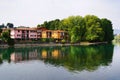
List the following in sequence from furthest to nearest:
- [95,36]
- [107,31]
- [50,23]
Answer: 1. [50,23]
2. [107,31]
3. [95,36]

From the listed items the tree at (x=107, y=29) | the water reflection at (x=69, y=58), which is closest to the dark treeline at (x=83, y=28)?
the tree at (x=107, y=29)

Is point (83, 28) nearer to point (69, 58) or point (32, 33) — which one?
point (32, 33)

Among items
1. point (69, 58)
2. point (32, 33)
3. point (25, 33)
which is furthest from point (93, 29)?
point (69, 58)

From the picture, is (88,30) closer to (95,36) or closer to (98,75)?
(95,36)

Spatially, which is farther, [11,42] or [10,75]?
[11,42]

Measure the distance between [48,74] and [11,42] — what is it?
2358 inches

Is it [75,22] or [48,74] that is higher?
[75,22]

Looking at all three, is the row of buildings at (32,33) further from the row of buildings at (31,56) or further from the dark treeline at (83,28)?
the row of buildings at (31,56)

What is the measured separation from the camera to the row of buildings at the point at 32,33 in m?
117

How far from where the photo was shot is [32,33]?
124 metres

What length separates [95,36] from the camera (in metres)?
117

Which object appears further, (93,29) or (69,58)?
(93,29)

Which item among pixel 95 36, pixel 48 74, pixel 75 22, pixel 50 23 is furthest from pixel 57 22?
pixel 48 74

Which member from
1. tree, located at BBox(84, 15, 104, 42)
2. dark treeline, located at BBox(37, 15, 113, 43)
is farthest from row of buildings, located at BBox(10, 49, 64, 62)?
tree, located at BBox(84, 15, 104, 42)
